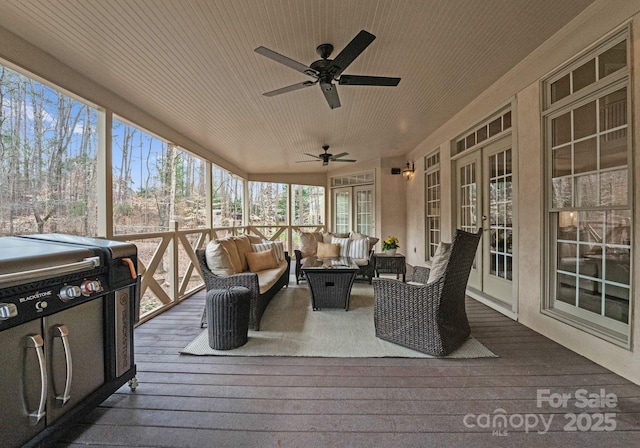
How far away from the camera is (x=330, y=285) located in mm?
3674

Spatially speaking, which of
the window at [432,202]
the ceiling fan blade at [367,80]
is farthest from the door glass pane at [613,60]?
the window at [432,202]

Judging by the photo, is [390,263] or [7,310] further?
[390,263]

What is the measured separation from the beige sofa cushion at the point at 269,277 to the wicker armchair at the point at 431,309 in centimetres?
131

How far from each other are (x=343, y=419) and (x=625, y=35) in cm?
330

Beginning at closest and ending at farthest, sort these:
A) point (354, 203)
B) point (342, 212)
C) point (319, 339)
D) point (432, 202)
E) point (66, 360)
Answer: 1. point (66, 360)
2. point (319, 339)
3. point (432, 202)
4. point (354, 203)
5. point (342, 212)

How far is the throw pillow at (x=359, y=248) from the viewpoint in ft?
17.3

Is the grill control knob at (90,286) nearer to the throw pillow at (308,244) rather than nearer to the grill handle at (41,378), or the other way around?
the grill handle at (41,378)

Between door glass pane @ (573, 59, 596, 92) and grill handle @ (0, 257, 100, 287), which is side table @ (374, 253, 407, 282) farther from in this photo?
grill handle @ (0, 257, 100, 287)

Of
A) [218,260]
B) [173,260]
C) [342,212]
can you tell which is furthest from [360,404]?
[342,212]

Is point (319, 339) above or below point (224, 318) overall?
below

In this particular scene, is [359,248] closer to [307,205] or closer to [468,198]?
[468,198]

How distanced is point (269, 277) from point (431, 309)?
6.82 ft

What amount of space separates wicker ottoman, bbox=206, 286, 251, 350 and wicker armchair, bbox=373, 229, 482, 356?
4.32 ft

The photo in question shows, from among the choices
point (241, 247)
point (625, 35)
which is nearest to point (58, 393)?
point (241, 247)
